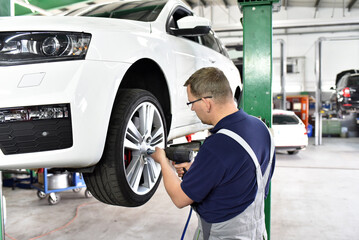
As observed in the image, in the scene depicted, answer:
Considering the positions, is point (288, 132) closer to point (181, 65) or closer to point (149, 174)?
point (181, 65)

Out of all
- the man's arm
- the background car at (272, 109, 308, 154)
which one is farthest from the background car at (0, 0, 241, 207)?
the background car at (272, 109, 308, 154)

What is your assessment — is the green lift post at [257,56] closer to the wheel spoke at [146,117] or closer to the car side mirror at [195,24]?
the car side mirror at [195,24]

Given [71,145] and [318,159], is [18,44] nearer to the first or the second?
[71,145]

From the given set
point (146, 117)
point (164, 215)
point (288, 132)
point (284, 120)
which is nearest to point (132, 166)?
point (146, 117)

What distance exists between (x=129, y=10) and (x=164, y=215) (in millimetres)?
3593

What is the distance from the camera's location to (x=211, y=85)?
4.83 feet

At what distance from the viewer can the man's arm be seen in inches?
57.8

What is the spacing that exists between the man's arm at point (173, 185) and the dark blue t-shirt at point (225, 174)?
0.11ft

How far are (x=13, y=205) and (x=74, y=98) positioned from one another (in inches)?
203

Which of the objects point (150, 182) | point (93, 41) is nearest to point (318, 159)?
point (150, 182)

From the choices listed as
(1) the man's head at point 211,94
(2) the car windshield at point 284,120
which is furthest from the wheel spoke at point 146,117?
(2) the car windshield at point 284,120

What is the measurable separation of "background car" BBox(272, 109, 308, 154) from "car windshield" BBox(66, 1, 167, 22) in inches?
283

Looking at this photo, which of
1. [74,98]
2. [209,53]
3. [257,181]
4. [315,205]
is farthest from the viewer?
[315,205]

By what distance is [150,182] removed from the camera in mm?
1846
